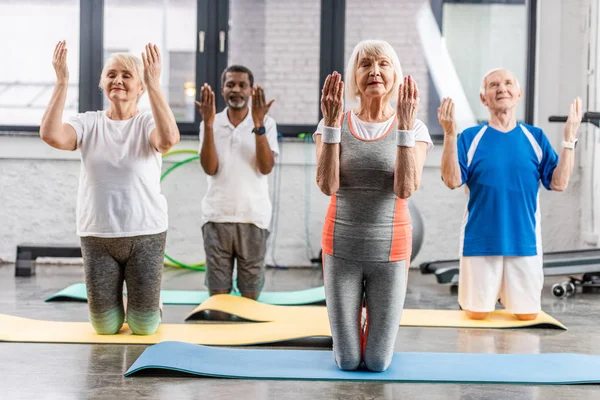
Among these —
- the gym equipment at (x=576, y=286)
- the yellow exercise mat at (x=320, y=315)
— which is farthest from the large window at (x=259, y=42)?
the yellow exercise mat at (x=320, y=315)

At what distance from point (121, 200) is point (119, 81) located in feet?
1.82

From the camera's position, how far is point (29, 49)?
7.36m

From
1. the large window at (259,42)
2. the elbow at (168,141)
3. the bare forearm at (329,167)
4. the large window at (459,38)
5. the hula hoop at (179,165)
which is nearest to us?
the bare forearm at (329,167)

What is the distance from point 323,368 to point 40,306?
7.46 feet

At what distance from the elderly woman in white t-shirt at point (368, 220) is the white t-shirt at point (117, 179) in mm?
968

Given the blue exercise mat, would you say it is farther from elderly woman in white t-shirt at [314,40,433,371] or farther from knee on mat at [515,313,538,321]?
knee on mat at [515,313,538,321]

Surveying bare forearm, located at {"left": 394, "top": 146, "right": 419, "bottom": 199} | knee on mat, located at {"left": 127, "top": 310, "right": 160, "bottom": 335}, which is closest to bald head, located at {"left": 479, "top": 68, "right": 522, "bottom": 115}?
bare forearm, located at {"left": 394, "top": 146, "right": 419, "bottom": 199}

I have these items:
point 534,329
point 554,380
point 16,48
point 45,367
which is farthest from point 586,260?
point 16,48

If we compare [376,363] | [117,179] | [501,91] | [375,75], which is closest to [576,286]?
[501,91]

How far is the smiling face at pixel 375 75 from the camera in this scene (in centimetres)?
316

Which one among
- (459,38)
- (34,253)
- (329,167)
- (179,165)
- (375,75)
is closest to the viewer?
(329,167)

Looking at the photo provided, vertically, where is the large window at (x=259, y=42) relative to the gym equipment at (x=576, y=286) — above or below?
above

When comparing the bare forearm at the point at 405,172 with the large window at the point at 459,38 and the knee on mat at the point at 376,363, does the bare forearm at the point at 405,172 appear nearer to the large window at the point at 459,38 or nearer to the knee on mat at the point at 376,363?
the knee on mat at the point at 376,363

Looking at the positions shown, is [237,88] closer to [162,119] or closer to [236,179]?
[236,179]
